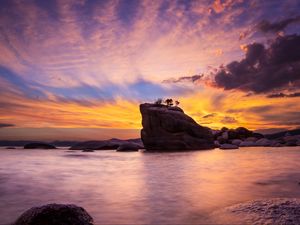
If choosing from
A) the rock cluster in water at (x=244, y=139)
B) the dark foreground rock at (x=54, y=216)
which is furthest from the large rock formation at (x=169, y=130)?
the dark foreground rock at (x=54, y=216)

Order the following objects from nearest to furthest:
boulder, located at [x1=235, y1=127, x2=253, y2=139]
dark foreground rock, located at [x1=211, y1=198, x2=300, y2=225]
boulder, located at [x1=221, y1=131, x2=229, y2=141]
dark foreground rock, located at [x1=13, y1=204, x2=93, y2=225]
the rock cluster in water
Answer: dark foreground rock, located at [x1=13, y1=204, x2=93, y2=225] < dark foreground rock, located at [x1=211, y1=198, x2=300, y2=225] < the rock cluster in water < boulder, located at [x1=221, y1=131, x2=229, y2=141] < boulder, located at [x1=235, y1=127, x2=253, y2=139]

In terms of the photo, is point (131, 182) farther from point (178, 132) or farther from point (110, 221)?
point (178, 132)

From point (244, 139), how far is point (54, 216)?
8035 cm

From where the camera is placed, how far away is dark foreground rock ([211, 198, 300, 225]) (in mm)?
5494

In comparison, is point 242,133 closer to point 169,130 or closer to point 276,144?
point 276,144

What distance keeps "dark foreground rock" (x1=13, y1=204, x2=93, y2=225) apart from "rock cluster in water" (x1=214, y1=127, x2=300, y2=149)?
6609cm

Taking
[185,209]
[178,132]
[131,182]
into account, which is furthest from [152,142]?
[185,209]

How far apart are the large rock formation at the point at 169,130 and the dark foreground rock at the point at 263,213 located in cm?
4827

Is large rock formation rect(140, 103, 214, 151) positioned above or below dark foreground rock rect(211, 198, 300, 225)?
above

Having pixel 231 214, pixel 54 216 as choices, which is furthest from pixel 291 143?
pixel 54 216

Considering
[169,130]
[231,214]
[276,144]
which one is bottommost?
[231,214]

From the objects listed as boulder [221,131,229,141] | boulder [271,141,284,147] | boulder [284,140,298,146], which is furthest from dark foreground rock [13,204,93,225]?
boulder [221,131,229,141]

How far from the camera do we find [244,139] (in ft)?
265

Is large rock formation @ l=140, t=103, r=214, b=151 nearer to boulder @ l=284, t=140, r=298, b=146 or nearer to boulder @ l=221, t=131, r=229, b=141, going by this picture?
boulder @ l=284, t=140, r=298, b=146
